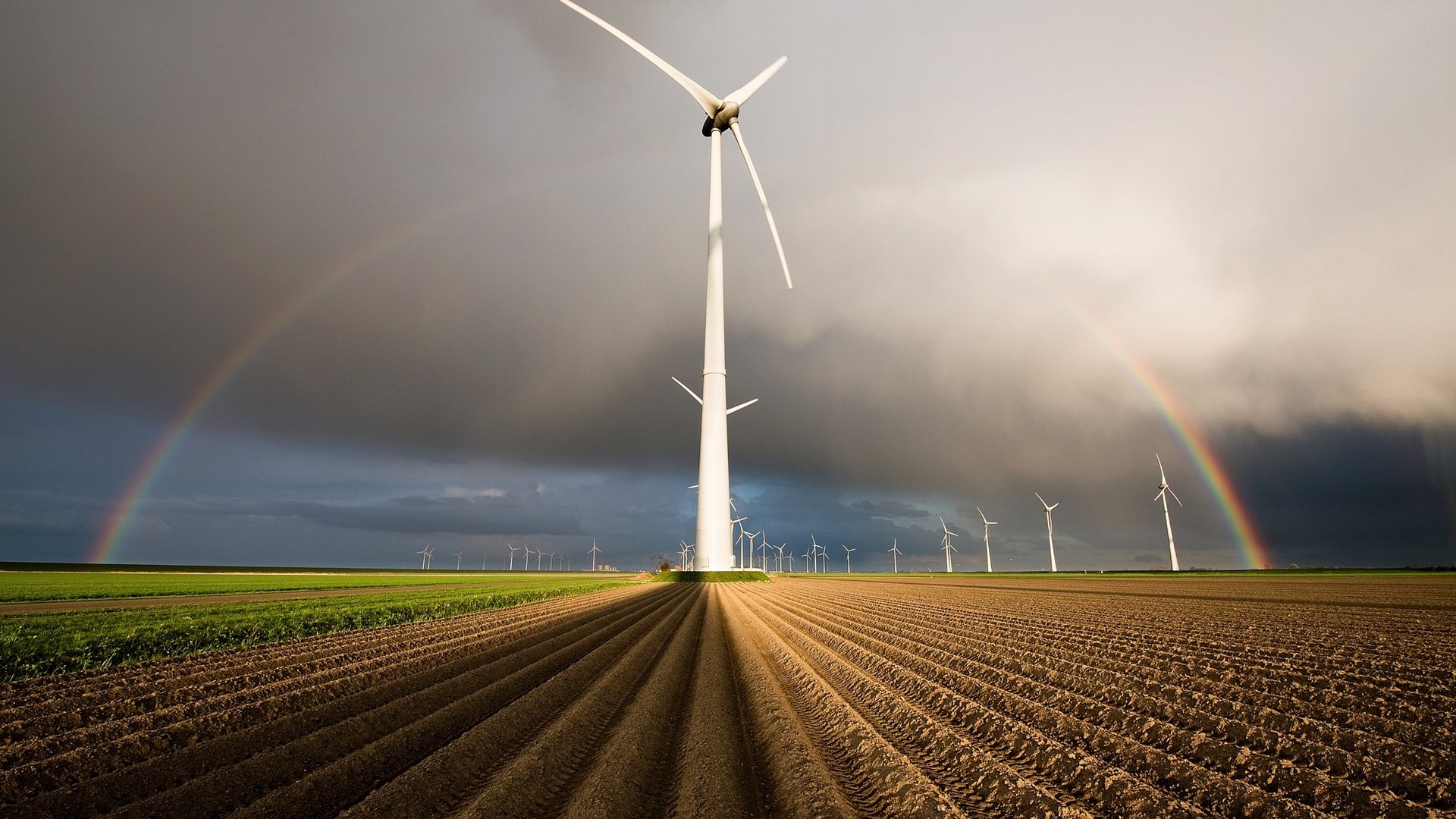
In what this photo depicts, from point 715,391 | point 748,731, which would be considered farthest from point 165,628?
A: point 715,391

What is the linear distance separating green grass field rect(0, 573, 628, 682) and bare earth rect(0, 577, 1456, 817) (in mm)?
2173

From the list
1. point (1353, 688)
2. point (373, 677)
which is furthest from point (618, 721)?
point (1353, 688)

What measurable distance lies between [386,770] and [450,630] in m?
17.1

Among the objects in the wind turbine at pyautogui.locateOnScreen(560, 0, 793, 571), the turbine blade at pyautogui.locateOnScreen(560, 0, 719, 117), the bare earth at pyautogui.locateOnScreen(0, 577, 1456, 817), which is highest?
the turbine blade at pyautogui.locateOnScreen(560, 0, 719, 117)

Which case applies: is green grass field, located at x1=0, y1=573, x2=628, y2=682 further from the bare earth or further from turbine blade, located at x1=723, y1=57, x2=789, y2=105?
turbine blade, located at x1=723, y1=57, x2=789, y2=105

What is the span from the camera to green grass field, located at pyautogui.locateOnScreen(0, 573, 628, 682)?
1575cm

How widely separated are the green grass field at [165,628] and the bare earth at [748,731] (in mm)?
2173

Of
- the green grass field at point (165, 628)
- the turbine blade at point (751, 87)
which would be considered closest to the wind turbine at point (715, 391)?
the turbine blade at point (751, 87)

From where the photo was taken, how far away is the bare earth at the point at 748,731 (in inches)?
263

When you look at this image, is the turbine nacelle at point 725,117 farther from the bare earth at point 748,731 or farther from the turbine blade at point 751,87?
the bare earth at point 748,731

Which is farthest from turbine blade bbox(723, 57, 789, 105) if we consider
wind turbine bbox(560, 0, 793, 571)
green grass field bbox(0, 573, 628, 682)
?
green grass field bbox(0, 573, 628, 682)

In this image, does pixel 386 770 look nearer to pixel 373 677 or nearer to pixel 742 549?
pixel 373 677

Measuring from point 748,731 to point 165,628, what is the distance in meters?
23.8

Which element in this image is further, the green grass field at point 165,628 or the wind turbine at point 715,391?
the wind turbine at point 715,391
